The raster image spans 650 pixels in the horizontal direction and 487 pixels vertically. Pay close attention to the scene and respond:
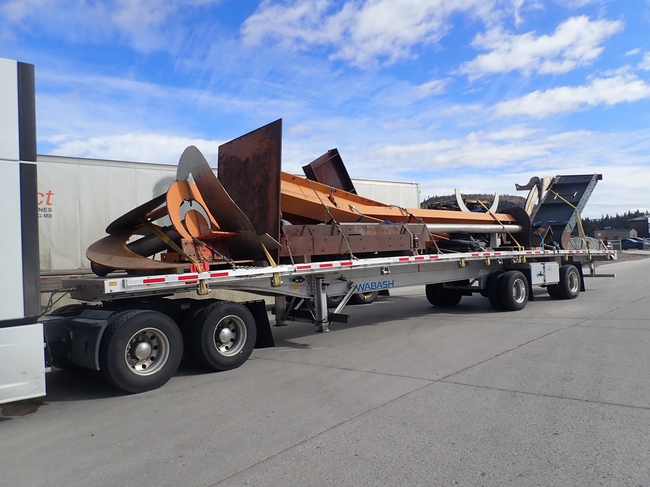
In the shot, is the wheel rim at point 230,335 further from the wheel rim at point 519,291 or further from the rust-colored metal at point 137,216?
the wheel rim at point 519,291

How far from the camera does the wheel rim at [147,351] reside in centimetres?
623

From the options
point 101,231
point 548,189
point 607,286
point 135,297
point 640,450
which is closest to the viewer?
point 640,450

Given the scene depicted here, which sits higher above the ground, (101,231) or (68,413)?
(101,231)

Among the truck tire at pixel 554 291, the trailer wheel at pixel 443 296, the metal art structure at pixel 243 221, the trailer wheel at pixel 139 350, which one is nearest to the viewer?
the trailer wheel at pixel 139 350

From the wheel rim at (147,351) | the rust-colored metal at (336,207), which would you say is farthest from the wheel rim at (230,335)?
the rust-colored metal at (336,207)

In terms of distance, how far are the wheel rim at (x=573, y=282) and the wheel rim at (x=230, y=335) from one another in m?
10.7

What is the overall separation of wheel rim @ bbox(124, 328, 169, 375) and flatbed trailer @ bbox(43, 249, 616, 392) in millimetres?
11

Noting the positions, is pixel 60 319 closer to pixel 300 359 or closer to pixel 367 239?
pixel 300 359

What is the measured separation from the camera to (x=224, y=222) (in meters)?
7.70

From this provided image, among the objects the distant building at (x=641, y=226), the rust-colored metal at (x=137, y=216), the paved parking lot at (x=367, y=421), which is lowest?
the paved parking lot at (x=367, y=421)

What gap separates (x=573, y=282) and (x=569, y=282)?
1.00ft

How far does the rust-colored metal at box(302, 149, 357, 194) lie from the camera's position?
10148mm

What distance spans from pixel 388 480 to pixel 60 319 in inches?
181

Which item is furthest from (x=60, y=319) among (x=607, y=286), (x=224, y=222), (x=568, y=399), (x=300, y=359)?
(x=607, y=286)
